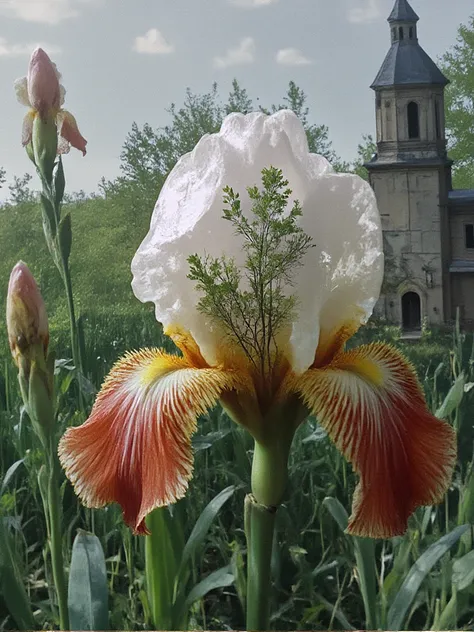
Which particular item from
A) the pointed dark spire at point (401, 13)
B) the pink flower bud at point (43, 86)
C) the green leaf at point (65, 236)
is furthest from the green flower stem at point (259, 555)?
the pointed dark spire at point (401, 13)

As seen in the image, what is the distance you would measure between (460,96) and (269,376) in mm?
675

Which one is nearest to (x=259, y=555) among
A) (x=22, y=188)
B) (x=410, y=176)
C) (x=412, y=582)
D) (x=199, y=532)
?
(x=199, y=532)

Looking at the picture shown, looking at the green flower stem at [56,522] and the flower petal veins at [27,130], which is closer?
the green flower stem at [56,522]

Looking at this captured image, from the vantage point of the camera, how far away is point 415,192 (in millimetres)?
1064

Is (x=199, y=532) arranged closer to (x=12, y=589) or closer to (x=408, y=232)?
(x=12, y=589)

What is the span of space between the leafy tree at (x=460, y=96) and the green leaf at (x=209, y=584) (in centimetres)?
70

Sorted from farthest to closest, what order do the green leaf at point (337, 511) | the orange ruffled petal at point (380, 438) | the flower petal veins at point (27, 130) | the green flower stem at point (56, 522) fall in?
the flower petal veins at point (27, 130) < the green leaf at point (337, 511) < the green flower stem at point (56, 522) < the orange ruffled petal at point (380, 438)

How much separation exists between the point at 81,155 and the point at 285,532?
674mm

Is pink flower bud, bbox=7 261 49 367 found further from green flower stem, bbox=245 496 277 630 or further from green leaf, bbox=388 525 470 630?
green leaf, bbox=388 525 470 630

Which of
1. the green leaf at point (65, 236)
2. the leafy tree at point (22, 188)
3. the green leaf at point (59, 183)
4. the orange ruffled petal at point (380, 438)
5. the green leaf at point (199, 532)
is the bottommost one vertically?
the green leaf at point (199, 532)

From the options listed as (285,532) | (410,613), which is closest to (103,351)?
(285,532)

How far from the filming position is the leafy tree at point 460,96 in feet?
3.58

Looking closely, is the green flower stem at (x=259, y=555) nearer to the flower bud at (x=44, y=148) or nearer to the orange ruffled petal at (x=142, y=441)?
the orange ruffled petal at (x=142, y=441)

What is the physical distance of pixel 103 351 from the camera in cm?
113
